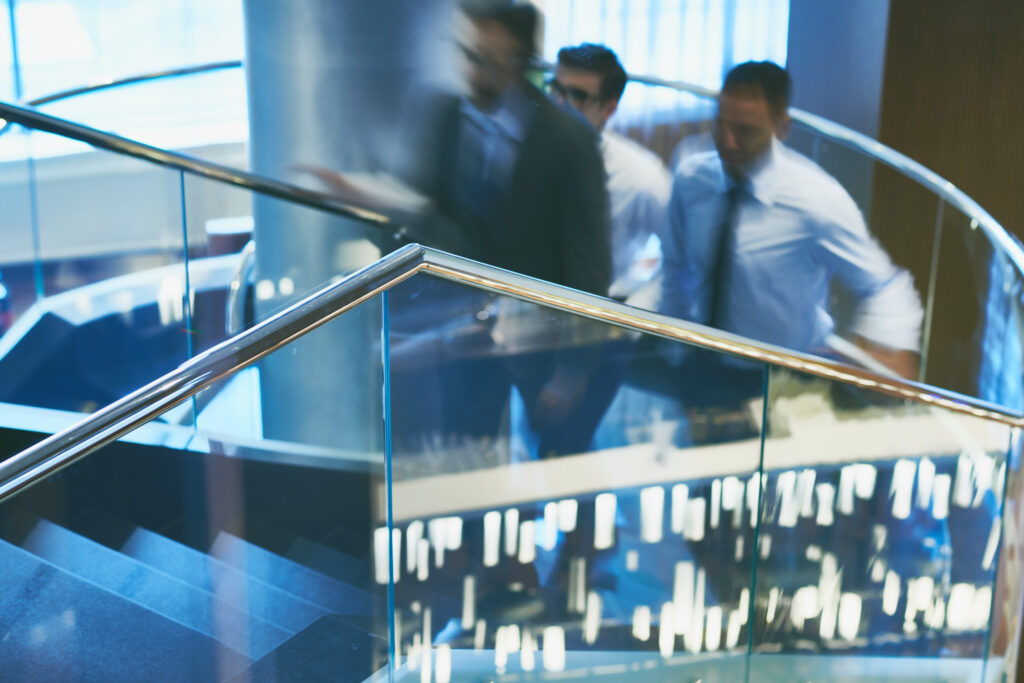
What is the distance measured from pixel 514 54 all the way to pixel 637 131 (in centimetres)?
159

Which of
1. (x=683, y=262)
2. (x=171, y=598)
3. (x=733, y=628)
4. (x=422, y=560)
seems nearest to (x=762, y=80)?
(x=683, y=262)

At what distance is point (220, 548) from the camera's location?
1633mm

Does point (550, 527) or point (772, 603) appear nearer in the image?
point (550, 527)

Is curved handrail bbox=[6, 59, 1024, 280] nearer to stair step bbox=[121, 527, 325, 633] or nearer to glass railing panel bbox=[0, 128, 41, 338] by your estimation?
glass railing panel bbox=[0, 128, 41, 338]

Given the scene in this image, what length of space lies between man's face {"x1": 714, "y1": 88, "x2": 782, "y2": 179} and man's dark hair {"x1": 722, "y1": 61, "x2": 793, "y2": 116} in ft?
0.05

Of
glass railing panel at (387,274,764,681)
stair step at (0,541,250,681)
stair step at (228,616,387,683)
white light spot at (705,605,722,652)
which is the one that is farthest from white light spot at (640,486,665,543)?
stair step at (0,541,250,681)

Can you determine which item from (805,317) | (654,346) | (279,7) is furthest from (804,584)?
(279,7)

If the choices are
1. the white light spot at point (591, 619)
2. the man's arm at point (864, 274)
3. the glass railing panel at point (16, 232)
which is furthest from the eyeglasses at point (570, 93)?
the glass railing panel at point (16, 232)

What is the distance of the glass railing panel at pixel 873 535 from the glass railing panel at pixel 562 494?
110 mm

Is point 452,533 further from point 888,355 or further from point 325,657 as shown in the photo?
point 888,355

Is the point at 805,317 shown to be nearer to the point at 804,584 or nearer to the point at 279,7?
the point at 804,584

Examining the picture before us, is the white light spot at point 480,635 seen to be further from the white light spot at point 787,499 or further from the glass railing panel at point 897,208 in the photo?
the glass railing panel at point 897,208

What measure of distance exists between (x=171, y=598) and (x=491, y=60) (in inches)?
65.6

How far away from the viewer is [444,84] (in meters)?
2.97
